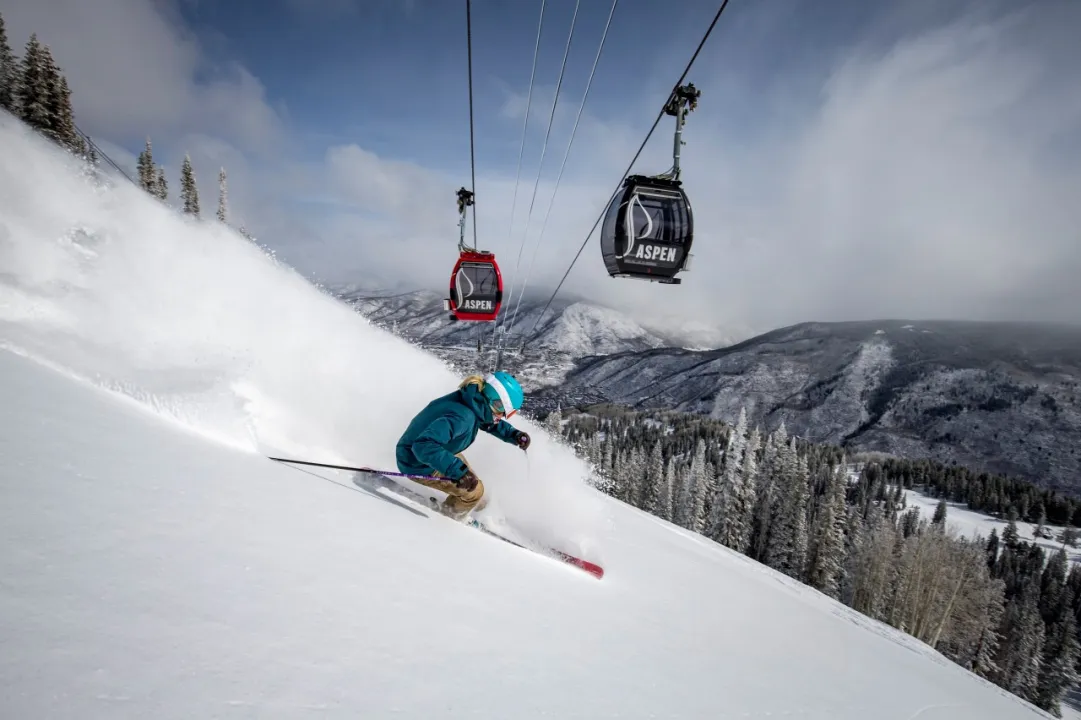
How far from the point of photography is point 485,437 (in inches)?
351

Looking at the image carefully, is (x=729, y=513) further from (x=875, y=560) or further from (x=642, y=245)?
(x=642, y=245)

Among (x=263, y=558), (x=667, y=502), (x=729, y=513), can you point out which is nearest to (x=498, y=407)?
(x=263, y=558)

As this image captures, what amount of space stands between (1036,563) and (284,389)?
129 metres

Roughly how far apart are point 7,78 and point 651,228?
4070 cm

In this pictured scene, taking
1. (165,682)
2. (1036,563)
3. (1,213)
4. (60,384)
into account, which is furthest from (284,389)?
(1036,563)

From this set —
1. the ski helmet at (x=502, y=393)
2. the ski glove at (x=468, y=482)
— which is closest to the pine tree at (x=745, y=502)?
the ski helmet at (x=502, y=393)

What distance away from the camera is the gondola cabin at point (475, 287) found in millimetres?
17750

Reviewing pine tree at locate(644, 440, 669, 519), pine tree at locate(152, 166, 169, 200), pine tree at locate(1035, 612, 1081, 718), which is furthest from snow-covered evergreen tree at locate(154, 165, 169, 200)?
pine tree at locate(1035, 612, 1081, 718)

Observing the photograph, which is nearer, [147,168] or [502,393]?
[502,393]

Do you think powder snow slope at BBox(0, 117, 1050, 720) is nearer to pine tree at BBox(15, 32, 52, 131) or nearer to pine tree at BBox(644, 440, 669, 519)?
pine tree at BBox(15, 32, 52, 131)

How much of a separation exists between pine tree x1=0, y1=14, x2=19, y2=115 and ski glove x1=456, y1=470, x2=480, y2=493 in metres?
40.3

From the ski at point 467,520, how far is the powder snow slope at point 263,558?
34cm

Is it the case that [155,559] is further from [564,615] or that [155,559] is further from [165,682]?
[564,615]

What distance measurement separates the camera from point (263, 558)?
286cm
